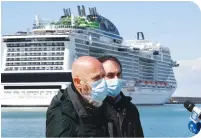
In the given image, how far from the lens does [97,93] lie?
2.16 m

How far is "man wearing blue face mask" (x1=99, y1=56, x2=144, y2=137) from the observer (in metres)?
2.37

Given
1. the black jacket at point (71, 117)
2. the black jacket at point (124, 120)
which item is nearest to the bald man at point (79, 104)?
the black jacket at point (71, 117)

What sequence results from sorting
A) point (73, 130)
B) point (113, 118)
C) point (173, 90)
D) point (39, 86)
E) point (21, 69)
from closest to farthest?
point (73, 130)
point (113, 118)
point (39, 86)
point (21, 69)
point (173, 90)

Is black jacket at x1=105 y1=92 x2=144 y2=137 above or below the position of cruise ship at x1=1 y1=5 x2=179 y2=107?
above

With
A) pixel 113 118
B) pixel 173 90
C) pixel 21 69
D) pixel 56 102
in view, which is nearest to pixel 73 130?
pixel 56 102

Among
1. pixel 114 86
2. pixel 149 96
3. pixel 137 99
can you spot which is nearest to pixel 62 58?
pixel 137 99

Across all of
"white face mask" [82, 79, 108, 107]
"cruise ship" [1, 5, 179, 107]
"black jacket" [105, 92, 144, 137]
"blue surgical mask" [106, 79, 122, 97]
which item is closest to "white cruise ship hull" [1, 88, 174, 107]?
"cruise ship" [1, 5, 179, 107]

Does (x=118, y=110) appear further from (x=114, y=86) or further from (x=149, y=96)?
(x=149, y=96)

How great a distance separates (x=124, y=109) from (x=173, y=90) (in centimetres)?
4513

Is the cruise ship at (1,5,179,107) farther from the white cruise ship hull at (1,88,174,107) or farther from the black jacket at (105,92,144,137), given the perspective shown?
the black jacket at (105,92,144,137)

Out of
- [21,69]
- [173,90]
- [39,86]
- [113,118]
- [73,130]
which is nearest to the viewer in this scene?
[73,130]

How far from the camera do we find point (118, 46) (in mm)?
40219

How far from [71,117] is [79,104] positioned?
0.06 m

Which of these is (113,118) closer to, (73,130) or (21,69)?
(73,130)
